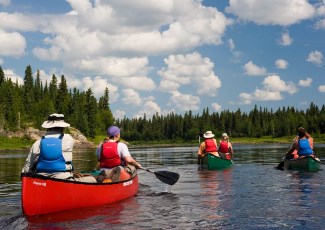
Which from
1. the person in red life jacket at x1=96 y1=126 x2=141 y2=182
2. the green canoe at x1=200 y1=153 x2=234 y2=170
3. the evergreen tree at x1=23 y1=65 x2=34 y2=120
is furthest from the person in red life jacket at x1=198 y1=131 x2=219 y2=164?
the evergreen tree at x1=23 y1=65 x2=34 y2=120

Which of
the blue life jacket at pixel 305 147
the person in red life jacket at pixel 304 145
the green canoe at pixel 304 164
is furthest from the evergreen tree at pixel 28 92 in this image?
the blue life jacket at pixel 305 147

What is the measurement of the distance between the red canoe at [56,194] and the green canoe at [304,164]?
14.7m

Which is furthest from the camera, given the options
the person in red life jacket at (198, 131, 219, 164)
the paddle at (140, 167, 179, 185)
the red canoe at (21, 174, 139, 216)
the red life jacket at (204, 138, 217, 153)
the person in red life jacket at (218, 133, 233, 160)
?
the person in red life jacket at (218, 133, 233, 160)

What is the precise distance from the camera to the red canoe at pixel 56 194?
11070 mm

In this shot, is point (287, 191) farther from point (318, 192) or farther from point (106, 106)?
point (106, 106)

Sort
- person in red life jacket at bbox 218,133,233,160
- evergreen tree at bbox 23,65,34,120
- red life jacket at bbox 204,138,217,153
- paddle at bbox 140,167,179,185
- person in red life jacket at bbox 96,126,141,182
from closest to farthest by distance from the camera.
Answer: person in red life jacket at bbox 96,126,141,182 < paddle at bbox 140,167,179,185 < red life jacket at bbox 204,138,217,153 < person in red life jacket at bbox 218,133,233,160 < evergreen tree at bbox 23,65,34,120

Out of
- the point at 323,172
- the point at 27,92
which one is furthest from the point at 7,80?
the point at 323,172

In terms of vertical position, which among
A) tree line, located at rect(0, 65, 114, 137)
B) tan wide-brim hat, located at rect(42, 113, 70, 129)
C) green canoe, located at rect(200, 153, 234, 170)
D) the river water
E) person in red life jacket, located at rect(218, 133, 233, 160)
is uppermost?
tree line, located at rect(0, 65, 114, 137)

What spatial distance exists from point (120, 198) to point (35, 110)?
140 m

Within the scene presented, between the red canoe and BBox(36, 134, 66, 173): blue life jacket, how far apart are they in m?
0.66

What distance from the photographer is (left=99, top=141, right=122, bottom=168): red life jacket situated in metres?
15.2

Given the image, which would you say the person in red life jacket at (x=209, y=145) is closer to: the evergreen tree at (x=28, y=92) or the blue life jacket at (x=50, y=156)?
the blue life jacket at (x=50, y=156)

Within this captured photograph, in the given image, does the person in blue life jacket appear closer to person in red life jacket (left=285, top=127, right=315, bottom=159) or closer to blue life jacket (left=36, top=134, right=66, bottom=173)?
blue life jacket (left=36, top=134, right=66, bottom=173)

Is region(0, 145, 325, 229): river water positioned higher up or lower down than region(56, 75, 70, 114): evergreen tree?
lower down
